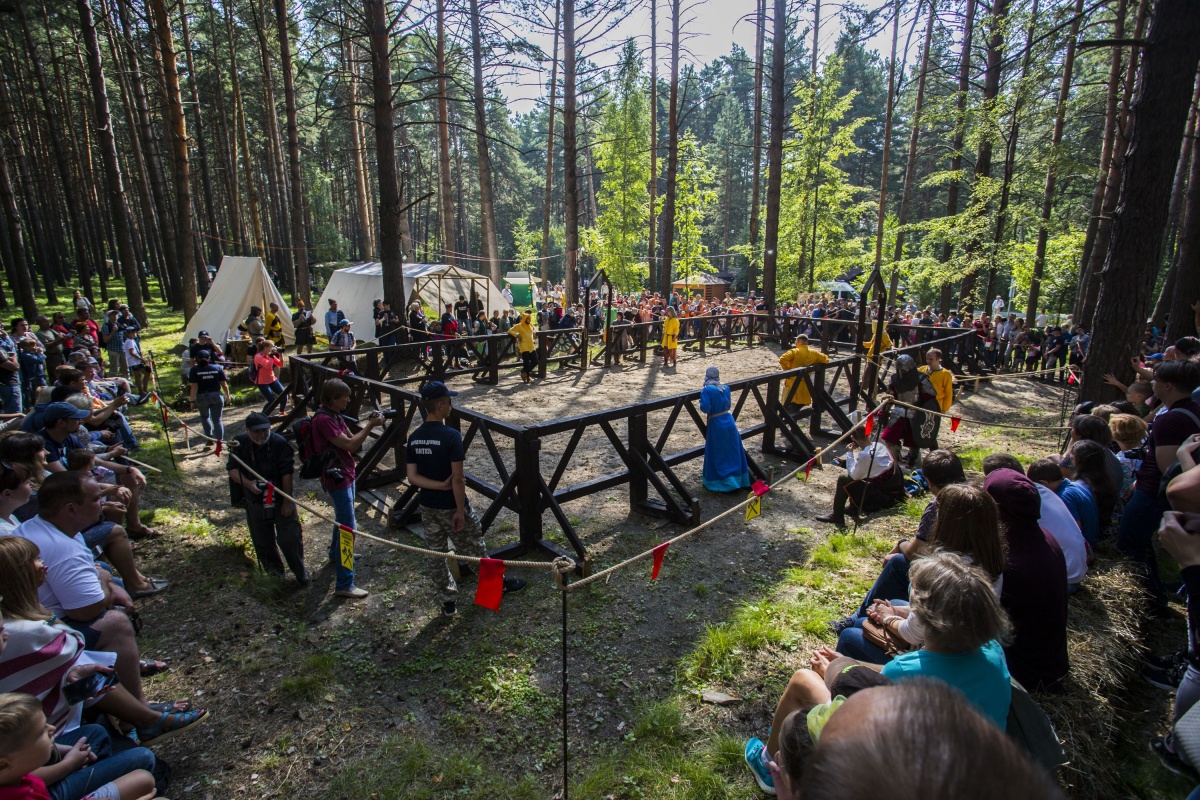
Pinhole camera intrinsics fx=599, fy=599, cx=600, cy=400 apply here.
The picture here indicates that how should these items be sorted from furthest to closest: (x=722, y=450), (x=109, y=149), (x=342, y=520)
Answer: (x=109, y=149)
(x=722, y=450)
(x=342, y=520)

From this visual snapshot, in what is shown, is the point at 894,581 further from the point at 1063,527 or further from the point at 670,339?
the point at 670,339

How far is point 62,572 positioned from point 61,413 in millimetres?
2587

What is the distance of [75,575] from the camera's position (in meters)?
3.23

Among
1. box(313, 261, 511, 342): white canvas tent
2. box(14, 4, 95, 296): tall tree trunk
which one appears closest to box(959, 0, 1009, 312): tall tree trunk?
box(313, 261, 511, 342): white canvas tent

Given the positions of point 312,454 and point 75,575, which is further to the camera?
point 312,454

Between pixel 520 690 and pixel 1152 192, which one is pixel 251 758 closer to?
pixel 520 690

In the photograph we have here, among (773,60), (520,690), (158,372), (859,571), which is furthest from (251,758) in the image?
(773,60)

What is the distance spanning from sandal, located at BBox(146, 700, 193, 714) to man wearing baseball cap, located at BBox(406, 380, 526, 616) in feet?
5.76

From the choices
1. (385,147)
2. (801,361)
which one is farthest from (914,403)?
(385,147)

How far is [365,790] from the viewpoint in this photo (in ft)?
10.2

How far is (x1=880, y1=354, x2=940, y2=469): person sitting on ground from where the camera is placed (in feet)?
25.3

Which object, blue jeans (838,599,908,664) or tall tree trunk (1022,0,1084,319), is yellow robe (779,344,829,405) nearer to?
blue jeans (838,599,908,664)

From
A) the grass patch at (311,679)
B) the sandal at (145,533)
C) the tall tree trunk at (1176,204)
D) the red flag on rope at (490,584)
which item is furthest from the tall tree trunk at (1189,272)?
the sandal at (145,533)

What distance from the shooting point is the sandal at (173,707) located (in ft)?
11.0
